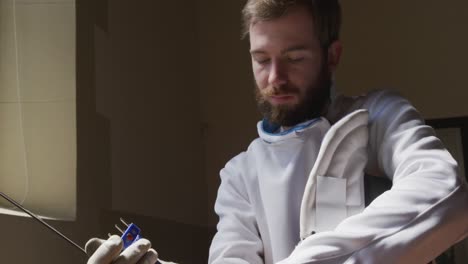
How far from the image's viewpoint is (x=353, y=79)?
2.64 metres

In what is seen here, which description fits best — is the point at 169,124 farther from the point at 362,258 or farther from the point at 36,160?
the point at 362,258

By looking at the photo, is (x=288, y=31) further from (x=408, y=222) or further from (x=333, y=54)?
(x=408, y=222)

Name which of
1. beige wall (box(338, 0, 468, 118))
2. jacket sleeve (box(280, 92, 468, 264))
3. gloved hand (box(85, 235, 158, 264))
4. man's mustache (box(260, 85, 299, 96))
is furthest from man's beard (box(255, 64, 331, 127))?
beige wall (box(338, 0, 468, 118))

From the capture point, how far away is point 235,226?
111 centimetres

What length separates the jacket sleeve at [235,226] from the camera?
3.48ft

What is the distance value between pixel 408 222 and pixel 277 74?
0.36m

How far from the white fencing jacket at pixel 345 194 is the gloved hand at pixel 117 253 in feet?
0.60

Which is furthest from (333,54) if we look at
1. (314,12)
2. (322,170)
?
(322,170)

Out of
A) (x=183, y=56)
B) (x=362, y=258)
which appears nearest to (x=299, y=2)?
(x=362, y=258)

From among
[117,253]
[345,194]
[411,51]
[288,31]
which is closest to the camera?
[117,253]

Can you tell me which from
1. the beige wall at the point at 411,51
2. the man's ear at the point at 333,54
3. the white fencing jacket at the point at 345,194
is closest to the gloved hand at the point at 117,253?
the white fencing jacket at the point at 345,194

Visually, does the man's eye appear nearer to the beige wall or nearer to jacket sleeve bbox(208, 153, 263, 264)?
jacket sleeve bbox(208, 153, 263, 264)

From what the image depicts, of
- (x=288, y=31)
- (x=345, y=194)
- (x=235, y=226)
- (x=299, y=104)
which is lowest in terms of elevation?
(x=235, y=226)

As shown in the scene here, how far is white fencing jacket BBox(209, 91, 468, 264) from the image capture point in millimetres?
793
